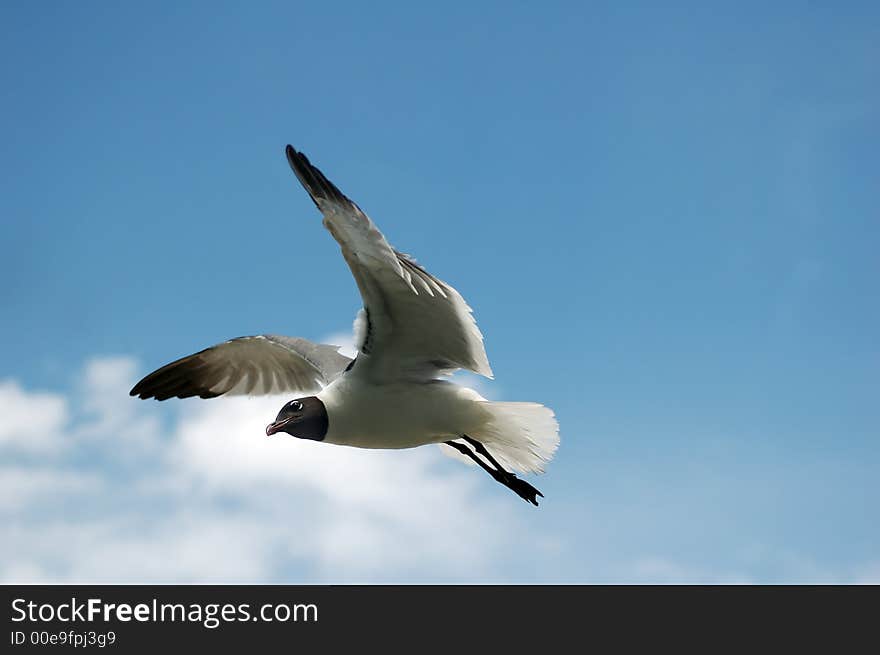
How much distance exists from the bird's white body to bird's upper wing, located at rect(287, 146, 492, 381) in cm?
10

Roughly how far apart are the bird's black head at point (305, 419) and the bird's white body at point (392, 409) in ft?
0.13

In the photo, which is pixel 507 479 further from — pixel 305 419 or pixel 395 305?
pixel 395 305

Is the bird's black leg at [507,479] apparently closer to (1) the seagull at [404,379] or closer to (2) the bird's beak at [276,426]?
(1) the seagull at [404,379]

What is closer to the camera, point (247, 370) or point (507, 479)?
point (507, 479)

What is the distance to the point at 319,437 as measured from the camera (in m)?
5.96

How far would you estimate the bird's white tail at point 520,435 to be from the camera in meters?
6.07

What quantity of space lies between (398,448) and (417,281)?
4.40ft

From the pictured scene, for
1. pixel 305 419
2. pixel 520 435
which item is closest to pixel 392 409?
pixel 305 419

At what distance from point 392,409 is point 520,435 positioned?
0.90m

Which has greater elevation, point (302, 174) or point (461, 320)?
point (302, 174)

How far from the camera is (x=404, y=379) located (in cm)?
585
